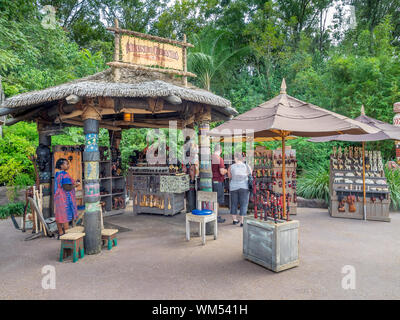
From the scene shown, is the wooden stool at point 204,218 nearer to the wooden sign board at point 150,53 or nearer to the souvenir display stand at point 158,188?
the souvenir display stand at point 158,188

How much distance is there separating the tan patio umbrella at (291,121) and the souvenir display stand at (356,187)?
364cm

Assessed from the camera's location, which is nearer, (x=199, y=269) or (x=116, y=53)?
(x=199, y=269)

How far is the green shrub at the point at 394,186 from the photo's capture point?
7.91 m

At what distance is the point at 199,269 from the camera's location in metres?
4.02

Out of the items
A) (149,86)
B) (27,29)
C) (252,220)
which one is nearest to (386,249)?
(252,220)

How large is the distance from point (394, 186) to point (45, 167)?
9735 mm

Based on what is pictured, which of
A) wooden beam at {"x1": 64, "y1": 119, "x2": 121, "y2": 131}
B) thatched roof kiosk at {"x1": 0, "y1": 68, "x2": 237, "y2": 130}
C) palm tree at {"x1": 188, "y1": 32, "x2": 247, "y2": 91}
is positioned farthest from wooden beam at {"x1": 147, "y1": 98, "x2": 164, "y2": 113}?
palm tree at {"x1": 188, "y1": 32, "x2": 247, "y2": 91}

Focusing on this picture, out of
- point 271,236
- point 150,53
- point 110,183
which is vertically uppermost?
point 150,53

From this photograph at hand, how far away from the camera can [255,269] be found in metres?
4.02

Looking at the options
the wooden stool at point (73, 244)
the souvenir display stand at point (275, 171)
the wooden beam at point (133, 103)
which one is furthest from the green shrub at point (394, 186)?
the wooden stool at point (73, 244)

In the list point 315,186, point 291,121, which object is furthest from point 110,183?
point 315,186

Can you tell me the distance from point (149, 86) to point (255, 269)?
3509mm

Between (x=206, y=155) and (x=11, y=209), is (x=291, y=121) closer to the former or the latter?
(x=206, y=155)
